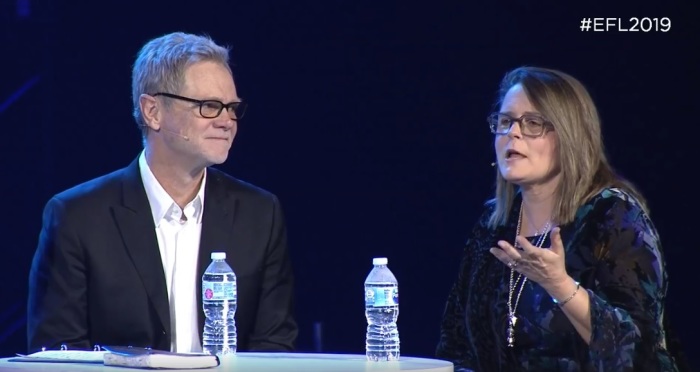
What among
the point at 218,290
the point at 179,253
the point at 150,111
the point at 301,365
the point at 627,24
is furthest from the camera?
the point at 627,24

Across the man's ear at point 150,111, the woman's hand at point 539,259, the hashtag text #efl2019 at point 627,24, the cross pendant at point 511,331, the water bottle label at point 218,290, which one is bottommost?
the cross pendant at point 511,331

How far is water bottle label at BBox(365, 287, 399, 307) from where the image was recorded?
3.57 metres

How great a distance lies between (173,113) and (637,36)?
2.16m

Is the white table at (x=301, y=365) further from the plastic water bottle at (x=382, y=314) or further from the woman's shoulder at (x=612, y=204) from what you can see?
the woman's shoulder at (x=612, y=204)

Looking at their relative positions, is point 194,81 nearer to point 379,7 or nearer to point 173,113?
point 173,113

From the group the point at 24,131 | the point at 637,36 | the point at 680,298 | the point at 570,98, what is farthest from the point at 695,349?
the point at 24,131

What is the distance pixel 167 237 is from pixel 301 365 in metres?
1.03

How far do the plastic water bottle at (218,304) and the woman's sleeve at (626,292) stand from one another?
1118 mm

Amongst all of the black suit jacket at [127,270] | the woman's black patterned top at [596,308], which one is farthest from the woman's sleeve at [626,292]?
the black suit jacket at [127,270]

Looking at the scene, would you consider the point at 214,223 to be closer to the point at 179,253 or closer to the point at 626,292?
the point at 179,253

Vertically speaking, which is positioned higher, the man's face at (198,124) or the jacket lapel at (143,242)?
the man's face at (198,124)

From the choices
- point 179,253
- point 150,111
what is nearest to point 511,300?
point 179,253

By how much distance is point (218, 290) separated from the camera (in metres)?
3.85

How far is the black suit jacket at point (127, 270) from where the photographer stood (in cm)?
398
